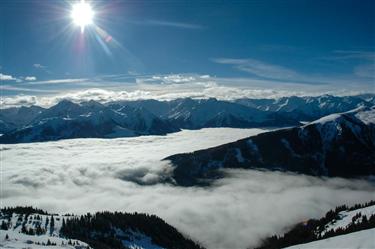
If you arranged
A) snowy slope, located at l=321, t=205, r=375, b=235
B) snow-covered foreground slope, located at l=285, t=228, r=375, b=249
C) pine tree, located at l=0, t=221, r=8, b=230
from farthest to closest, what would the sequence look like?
1. pine tree, located at l=0, t=221, r=8, b=230
2. snowy slope, located at l=321, t=205, r=375, b=235
3. snow-covered foreground slope, located at l=285, t=228, r=375, b=249

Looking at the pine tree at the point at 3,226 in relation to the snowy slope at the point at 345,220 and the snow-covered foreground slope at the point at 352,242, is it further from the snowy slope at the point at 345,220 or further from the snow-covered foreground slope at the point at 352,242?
the snowy slope at the point at 345,220

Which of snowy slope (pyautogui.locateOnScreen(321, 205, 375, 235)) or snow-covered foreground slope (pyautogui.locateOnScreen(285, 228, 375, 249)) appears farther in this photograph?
snowy slope (pyautogui.locateOnScreen(321, 205, 375, 235))

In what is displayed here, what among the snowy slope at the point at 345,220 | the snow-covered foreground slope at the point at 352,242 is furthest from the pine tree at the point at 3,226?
the snowy slope at the point at 345,220

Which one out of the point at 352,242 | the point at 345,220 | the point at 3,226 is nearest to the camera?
the point at 352,242

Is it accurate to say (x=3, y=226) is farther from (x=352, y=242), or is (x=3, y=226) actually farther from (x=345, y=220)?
(x=345, y=220)

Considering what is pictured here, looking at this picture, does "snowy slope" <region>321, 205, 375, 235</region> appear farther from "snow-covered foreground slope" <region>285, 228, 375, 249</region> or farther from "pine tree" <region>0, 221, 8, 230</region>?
"pine tree" <region>0, 221, 8, 230</region>

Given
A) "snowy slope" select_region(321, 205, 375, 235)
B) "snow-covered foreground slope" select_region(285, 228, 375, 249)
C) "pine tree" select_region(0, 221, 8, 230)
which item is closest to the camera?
"snow-covered foreground slope" select_region(285, 228, 375, 249)

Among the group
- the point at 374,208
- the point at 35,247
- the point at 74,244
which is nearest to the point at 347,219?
the point at 374,208

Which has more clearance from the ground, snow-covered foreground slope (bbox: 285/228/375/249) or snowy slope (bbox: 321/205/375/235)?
snow-covered foreground slope (bbox: 285/228/375/249)

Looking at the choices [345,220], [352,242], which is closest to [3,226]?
[352,242]

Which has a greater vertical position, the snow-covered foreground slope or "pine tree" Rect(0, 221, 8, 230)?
the snow-covered foreground slope

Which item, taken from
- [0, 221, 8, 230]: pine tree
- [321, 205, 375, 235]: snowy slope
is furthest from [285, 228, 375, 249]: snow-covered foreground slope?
[0, 221, 8, 230]: pine tree

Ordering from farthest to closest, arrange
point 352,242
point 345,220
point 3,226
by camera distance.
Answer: point 345,220
point 3,226
point 352,242
